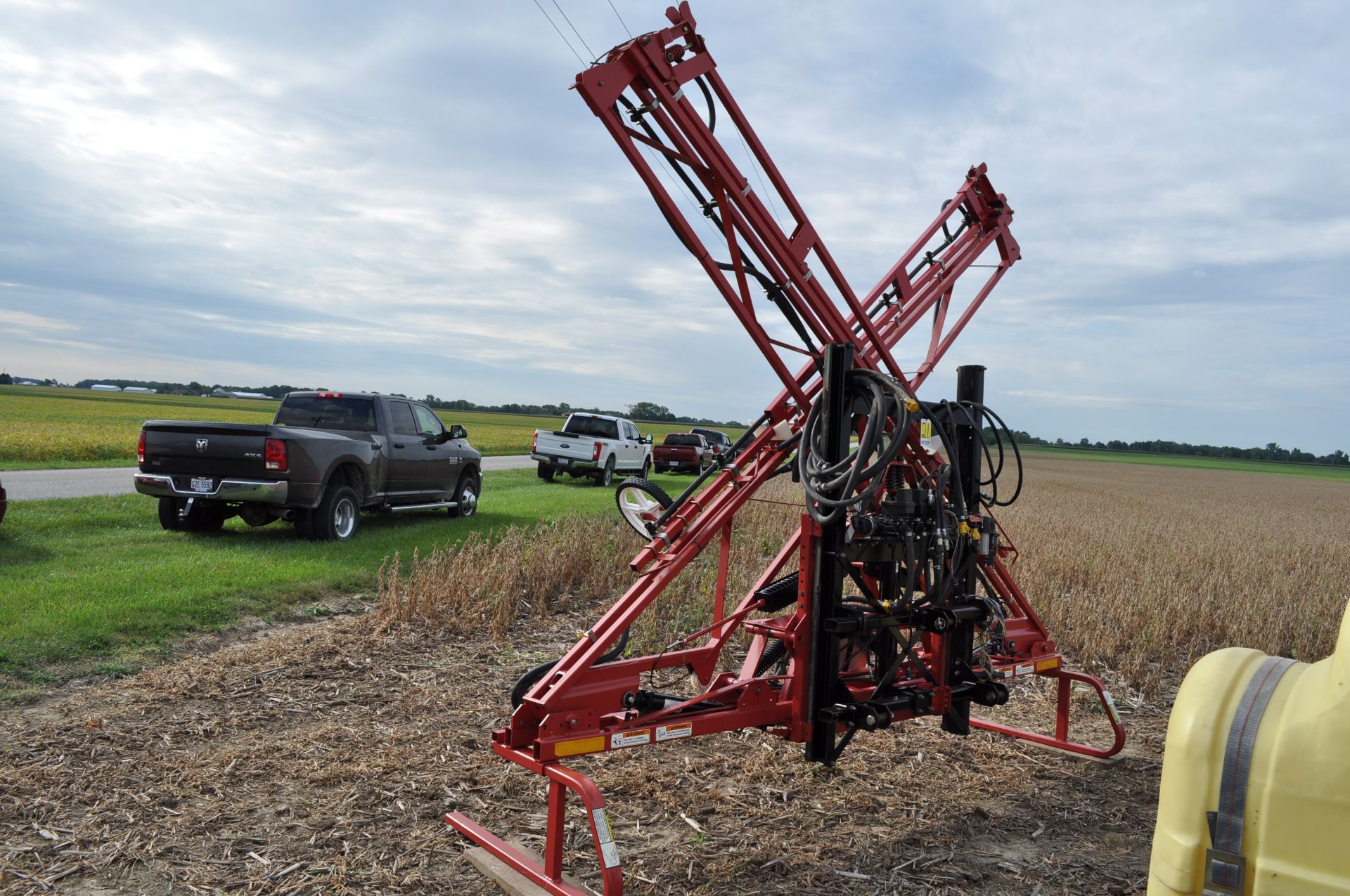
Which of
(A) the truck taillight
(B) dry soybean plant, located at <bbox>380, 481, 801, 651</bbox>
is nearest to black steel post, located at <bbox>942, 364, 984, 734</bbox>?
(B) dry soybean plant, located at <bbox>380, 481, 801, 651</bbox>

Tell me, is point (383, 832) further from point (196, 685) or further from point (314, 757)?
point (196, 685)

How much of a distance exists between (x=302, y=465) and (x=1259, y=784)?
10.7m

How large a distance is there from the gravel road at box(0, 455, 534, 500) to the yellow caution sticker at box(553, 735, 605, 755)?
12653 millimetres

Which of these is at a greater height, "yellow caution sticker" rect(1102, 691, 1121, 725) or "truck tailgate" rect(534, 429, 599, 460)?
"truck tailgate" rect(534, 429, 599, 460)

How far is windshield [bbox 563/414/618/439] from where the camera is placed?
25719mm

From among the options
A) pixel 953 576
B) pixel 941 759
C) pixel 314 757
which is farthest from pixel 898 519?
pixel 314 757

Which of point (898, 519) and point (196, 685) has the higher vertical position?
point (898, 519)

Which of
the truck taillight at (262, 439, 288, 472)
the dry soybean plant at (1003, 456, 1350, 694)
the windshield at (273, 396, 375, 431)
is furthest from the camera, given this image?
the windshield at (273, 396, 375, 431)

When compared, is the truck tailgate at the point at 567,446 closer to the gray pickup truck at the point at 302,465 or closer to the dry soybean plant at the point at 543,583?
the gray pickup truck at the point at 302,465

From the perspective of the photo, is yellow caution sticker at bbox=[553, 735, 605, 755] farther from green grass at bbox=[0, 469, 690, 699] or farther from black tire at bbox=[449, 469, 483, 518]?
black tire at bbox=[449, 469, 483, 518]

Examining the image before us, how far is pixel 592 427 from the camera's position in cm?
2583

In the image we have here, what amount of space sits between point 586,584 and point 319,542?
12.3 ft

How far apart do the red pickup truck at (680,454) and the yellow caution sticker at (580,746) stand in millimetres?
28513

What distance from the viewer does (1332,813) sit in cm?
188
